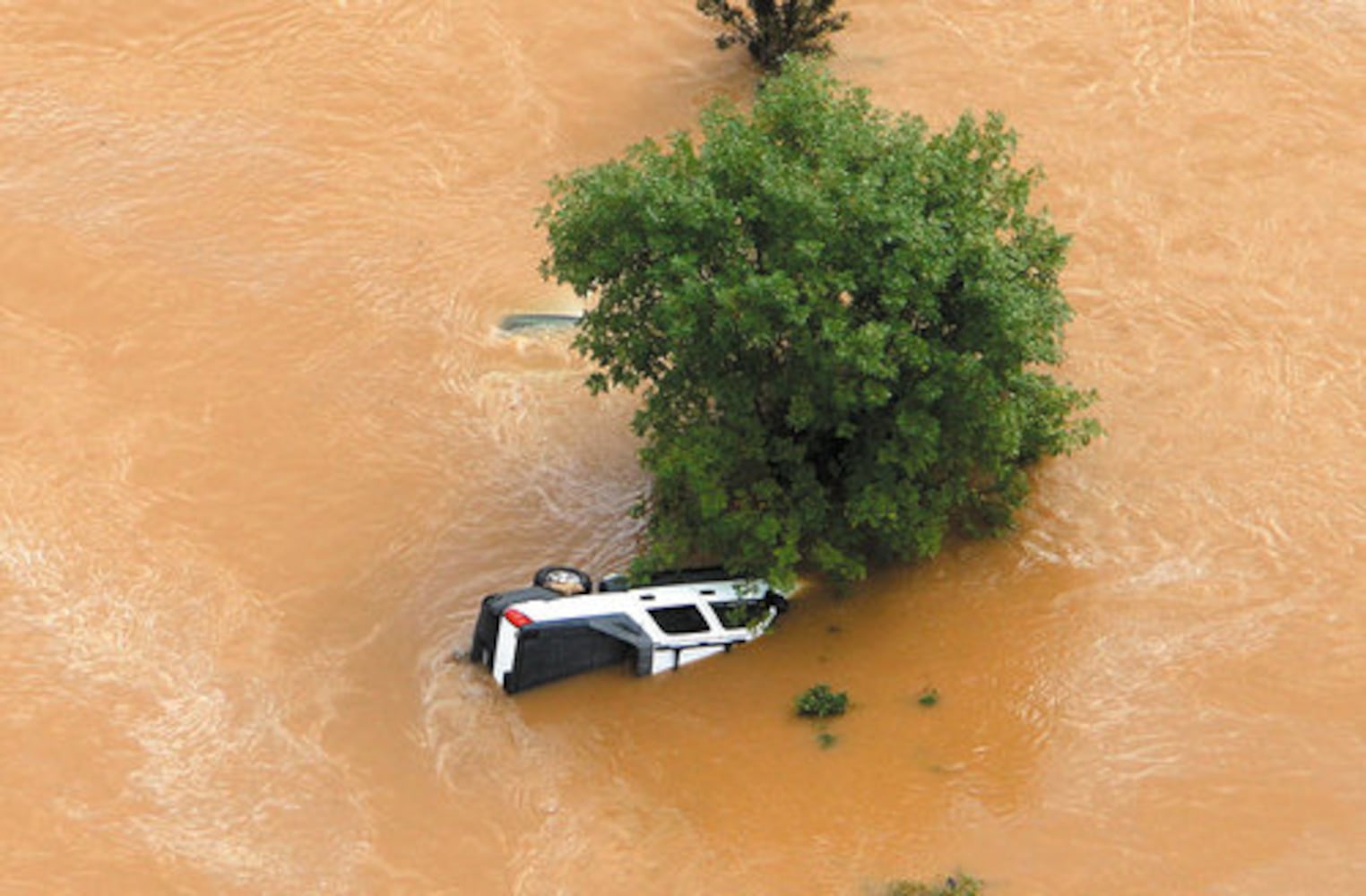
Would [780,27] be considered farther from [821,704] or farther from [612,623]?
[821,704]

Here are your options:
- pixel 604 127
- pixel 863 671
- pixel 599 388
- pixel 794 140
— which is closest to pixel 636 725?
pixel 863 671

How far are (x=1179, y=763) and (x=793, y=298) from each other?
6.51 metres

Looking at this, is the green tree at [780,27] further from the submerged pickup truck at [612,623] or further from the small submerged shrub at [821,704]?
the small submerged shrub at [821,704]

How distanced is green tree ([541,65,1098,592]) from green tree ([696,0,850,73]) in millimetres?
8268

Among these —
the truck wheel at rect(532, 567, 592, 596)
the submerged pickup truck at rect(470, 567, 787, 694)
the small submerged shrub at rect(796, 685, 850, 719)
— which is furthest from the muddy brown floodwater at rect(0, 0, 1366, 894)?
the truck wheel at rect(532, 567, 592, 596)

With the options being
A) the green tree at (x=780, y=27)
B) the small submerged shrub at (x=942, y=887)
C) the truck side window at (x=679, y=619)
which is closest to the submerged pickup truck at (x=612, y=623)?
the truck side window at (x=679, y=619)

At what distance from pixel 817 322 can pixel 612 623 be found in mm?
4107

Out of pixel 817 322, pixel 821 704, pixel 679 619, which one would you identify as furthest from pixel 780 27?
pixel 821 704

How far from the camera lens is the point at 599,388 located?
21.1 m

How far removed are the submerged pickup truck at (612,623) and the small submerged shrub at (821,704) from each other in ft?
3.99

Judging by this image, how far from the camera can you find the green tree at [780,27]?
29.3 meters

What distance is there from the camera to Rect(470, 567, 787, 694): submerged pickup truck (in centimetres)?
1964

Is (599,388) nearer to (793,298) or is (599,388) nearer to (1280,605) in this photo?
(793,298)

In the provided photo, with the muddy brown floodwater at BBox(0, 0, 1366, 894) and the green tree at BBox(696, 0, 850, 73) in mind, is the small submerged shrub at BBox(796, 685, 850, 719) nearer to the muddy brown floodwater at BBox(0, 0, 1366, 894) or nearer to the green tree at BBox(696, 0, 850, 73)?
the muddy brown floodwater at BBox(0, 0, 1366, 894)
